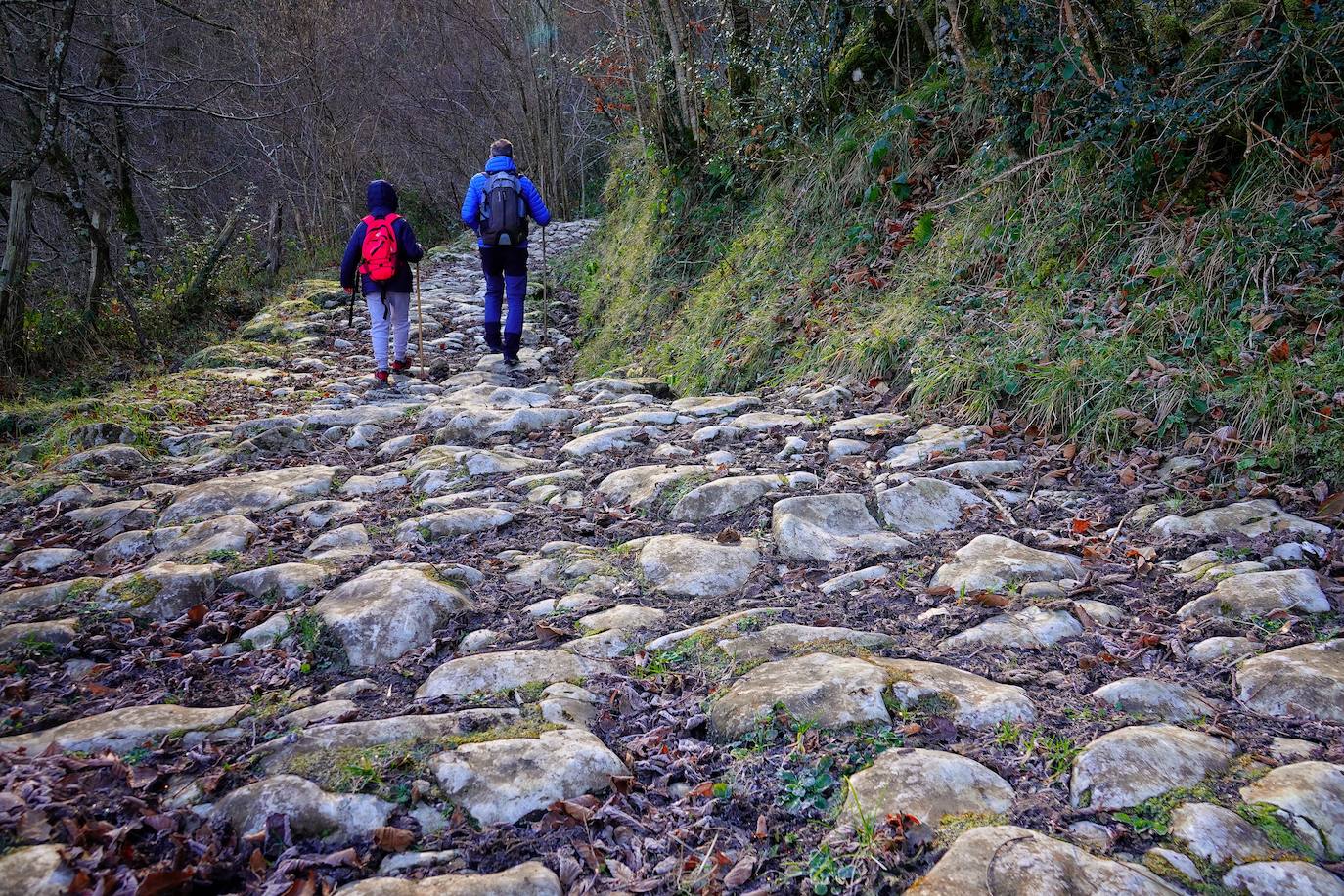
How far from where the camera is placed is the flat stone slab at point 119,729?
2250 millimetres

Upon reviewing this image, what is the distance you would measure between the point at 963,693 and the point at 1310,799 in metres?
0.82

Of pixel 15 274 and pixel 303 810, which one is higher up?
pixel 15 274

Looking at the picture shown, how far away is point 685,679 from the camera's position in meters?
2.68

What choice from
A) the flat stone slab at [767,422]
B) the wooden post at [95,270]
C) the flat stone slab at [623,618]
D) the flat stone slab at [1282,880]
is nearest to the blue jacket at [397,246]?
the wooden post at [95,270]

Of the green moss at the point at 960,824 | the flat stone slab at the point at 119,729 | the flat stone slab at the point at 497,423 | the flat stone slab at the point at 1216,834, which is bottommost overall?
the green moss at the point at 960,824

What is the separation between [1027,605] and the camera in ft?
9.71

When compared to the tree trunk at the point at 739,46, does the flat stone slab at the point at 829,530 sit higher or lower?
lower

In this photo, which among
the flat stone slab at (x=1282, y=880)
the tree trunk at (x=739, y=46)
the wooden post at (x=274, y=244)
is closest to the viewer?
the flat stone slab at (x=1282, y=880)

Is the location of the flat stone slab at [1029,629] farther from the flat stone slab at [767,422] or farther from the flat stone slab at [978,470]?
the flat stone slab at [767,422]

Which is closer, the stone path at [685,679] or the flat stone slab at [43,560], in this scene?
the stone path at [685,679]

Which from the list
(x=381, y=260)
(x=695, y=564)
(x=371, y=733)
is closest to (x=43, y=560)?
(x=371, y=733)

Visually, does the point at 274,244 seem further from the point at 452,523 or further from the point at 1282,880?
the point at 1282,880

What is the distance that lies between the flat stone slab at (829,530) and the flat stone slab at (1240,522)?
3.62 feet

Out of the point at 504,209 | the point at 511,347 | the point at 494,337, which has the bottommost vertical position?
the point at 511,347
